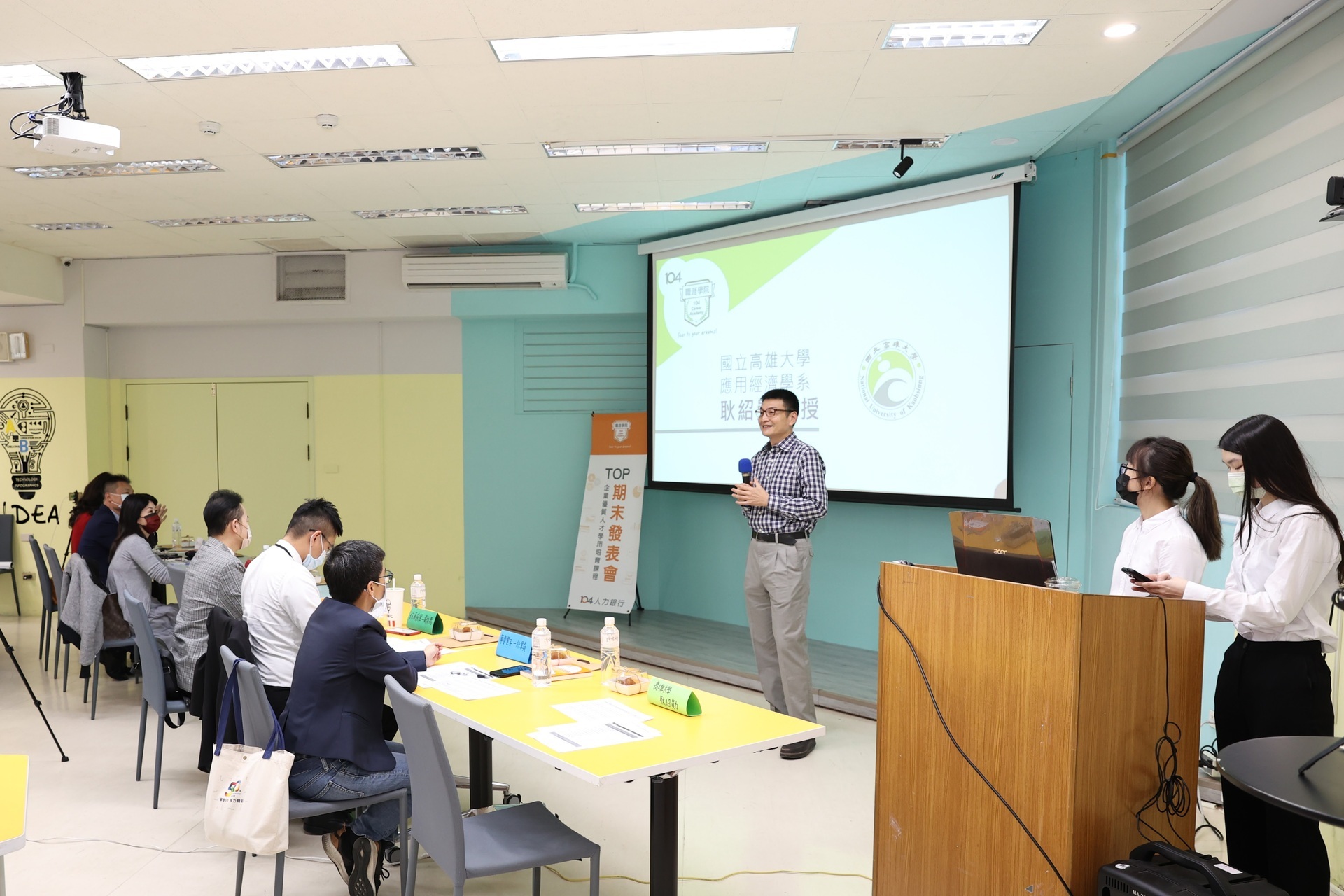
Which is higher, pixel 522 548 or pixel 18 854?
pixel 522 548

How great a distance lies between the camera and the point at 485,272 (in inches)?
287

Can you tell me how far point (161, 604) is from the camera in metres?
5.14

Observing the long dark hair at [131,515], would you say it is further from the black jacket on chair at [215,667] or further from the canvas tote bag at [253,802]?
the canvas tote bag at [253,802]

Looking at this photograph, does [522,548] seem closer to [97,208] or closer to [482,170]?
[482,170]

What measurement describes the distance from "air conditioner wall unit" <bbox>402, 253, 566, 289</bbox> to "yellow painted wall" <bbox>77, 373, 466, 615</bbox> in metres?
0.87

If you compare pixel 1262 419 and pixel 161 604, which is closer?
pixel 1262 419

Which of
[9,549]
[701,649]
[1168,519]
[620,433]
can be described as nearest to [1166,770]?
[1168,519]

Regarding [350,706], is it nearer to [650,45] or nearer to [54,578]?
[650,45]

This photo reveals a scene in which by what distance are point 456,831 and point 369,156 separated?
4163mm

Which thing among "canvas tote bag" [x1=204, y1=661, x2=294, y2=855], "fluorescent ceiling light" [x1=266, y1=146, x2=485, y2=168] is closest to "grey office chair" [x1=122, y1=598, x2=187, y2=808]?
"canvas tote bag" [x1=204, y1=661, x2=294, y2=855]

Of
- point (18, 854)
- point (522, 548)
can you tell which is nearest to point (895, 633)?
point (18, 854)

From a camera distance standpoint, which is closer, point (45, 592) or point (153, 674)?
point (153, 674)

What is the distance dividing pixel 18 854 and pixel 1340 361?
5.39m

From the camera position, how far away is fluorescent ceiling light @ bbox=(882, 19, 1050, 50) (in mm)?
3494
